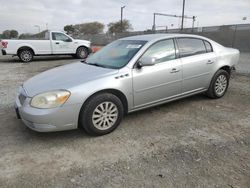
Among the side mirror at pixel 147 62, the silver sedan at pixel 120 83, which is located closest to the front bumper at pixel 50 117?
the silver sedan at pixel 120 83

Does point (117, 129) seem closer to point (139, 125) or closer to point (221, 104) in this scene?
point (139, 125)

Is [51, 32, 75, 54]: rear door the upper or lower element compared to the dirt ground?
upper

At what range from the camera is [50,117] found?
9.70ft

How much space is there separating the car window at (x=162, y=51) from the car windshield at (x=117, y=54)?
20cm

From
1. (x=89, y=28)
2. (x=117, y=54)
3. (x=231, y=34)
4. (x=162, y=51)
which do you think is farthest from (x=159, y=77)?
(x=89, y=28)

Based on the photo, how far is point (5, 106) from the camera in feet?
15.4

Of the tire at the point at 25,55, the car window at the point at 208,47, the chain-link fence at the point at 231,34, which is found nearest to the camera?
the car window at the point at 208,47

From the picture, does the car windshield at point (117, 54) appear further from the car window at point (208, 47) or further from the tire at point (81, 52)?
the tire at point (81, 52)

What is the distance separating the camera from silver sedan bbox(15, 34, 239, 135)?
3027 mm

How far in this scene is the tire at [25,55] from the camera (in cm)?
1220

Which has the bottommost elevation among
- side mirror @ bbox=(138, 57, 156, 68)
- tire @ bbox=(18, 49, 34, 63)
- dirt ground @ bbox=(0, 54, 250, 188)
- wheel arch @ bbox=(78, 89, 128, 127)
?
dirt ground @ bbox=(0, 54, 250, 188)

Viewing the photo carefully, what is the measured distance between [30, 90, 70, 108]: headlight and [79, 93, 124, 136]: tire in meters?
0.32

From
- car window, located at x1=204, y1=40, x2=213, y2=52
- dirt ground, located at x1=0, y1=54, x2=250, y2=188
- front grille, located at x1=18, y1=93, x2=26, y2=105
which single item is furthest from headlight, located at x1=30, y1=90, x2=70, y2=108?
car window, located at x1=204, y1=40, x2=213, y2=52

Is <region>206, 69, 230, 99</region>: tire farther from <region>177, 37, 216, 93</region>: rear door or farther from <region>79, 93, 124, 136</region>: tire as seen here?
<region>79, 93, 124, 136</region>: tire
